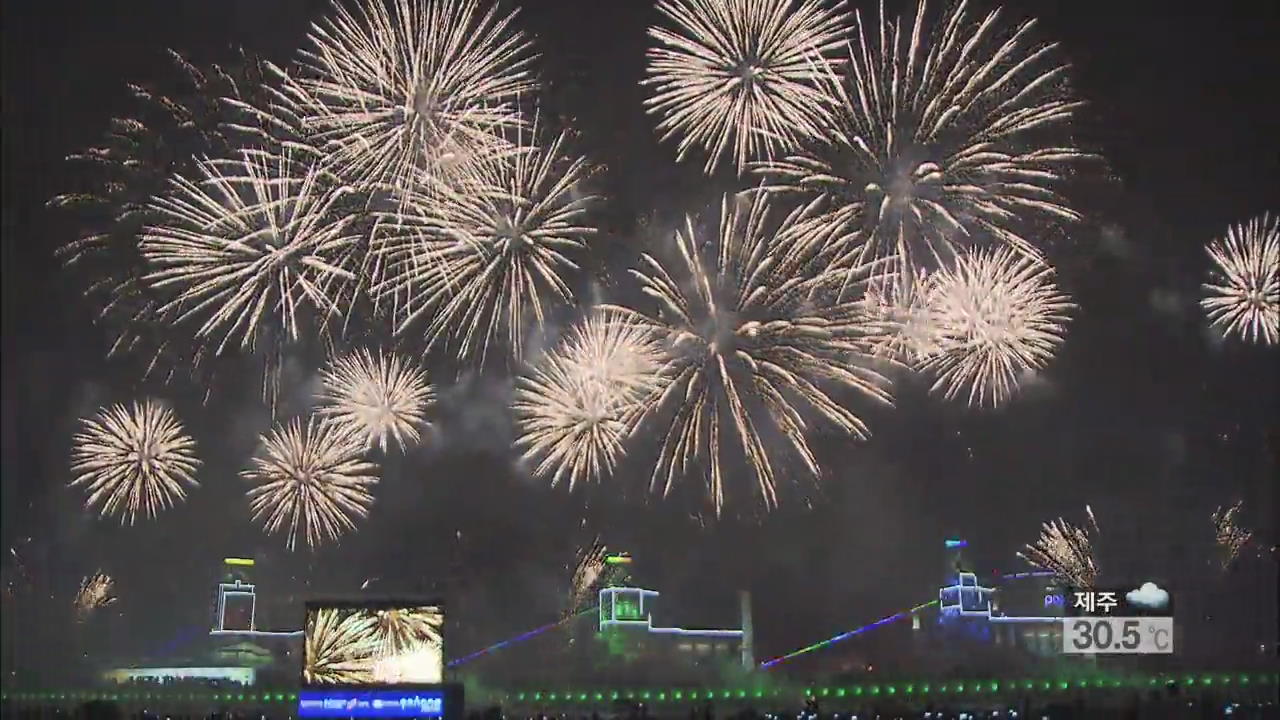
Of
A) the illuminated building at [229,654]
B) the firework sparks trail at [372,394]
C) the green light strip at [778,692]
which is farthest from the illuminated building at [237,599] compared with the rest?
the firework sparks trail at [372,394]

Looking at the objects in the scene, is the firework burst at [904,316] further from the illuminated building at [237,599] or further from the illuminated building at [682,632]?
the illuminated building at [682,632]

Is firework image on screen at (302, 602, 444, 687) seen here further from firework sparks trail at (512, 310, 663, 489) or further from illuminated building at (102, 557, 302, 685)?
illuminated building at (102, 557, 302, 685)

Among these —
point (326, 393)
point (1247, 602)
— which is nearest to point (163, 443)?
point (326, 393)

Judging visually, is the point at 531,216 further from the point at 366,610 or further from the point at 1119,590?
the point at 1119,590

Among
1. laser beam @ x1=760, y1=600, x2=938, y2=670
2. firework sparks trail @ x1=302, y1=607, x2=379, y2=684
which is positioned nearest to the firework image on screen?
firework sparks trail @ x1=302, y1=607, x2=379, y2=684

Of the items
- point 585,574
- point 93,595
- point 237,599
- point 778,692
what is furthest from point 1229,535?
point 93,595
